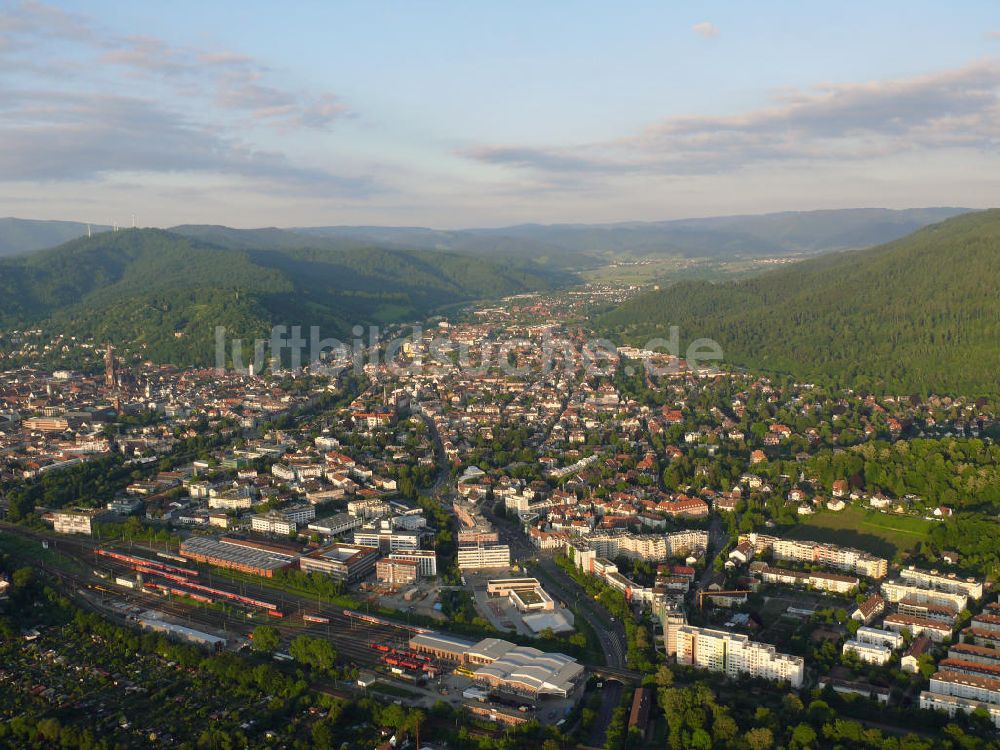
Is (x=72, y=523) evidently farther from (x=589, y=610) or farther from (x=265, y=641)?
(x=589, y=610)

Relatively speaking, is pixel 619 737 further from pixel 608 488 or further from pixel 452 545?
pixel 608 488

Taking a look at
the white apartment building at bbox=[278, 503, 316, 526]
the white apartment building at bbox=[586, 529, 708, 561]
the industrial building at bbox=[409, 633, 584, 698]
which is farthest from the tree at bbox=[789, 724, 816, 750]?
the white apartment building at bbox=[278, 503, 316, 526]

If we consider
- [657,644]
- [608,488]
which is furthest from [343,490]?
[657,644]

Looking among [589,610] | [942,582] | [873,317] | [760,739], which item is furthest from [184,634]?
[873,317]

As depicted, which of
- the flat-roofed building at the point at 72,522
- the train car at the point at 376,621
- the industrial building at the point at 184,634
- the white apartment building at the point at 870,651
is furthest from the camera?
the flat-roofed building at the point at 72,522

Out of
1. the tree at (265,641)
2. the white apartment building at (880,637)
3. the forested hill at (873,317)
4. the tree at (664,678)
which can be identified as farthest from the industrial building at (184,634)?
the forested hill at (873,317)

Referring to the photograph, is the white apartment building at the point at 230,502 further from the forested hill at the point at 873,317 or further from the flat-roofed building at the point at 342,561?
the forested hill at the point at 873,317
